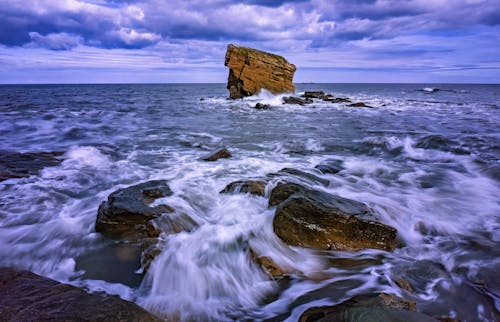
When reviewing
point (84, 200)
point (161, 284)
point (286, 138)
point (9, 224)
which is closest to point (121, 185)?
point (84, 200)

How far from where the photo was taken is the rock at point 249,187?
20.7 feet

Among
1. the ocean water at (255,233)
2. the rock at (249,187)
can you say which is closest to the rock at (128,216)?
the ocean water at (255,233)

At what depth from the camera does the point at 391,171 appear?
332 inches

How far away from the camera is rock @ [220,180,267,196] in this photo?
6304mm

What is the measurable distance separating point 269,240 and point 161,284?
67.7 inches

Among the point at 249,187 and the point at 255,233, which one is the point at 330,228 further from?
the point at 249,187

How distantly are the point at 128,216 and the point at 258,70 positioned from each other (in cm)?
3491

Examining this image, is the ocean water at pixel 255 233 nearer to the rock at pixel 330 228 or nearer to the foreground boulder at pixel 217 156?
the rock at pixel 330 228

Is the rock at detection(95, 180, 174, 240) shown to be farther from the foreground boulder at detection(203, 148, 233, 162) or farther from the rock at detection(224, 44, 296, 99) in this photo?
the rock at detection(224, 44, 296, 99)

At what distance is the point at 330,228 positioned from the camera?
15.0 feet

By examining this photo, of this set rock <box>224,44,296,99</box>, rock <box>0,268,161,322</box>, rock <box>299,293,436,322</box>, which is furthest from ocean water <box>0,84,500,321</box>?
rock <box>224,44,296,99</box>

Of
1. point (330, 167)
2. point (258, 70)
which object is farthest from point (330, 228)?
point (258, 70)

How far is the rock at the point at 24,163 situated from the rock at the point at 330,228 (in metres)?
6.79

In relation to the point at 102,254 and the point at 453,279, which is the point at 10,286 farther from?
the point at 453,279
